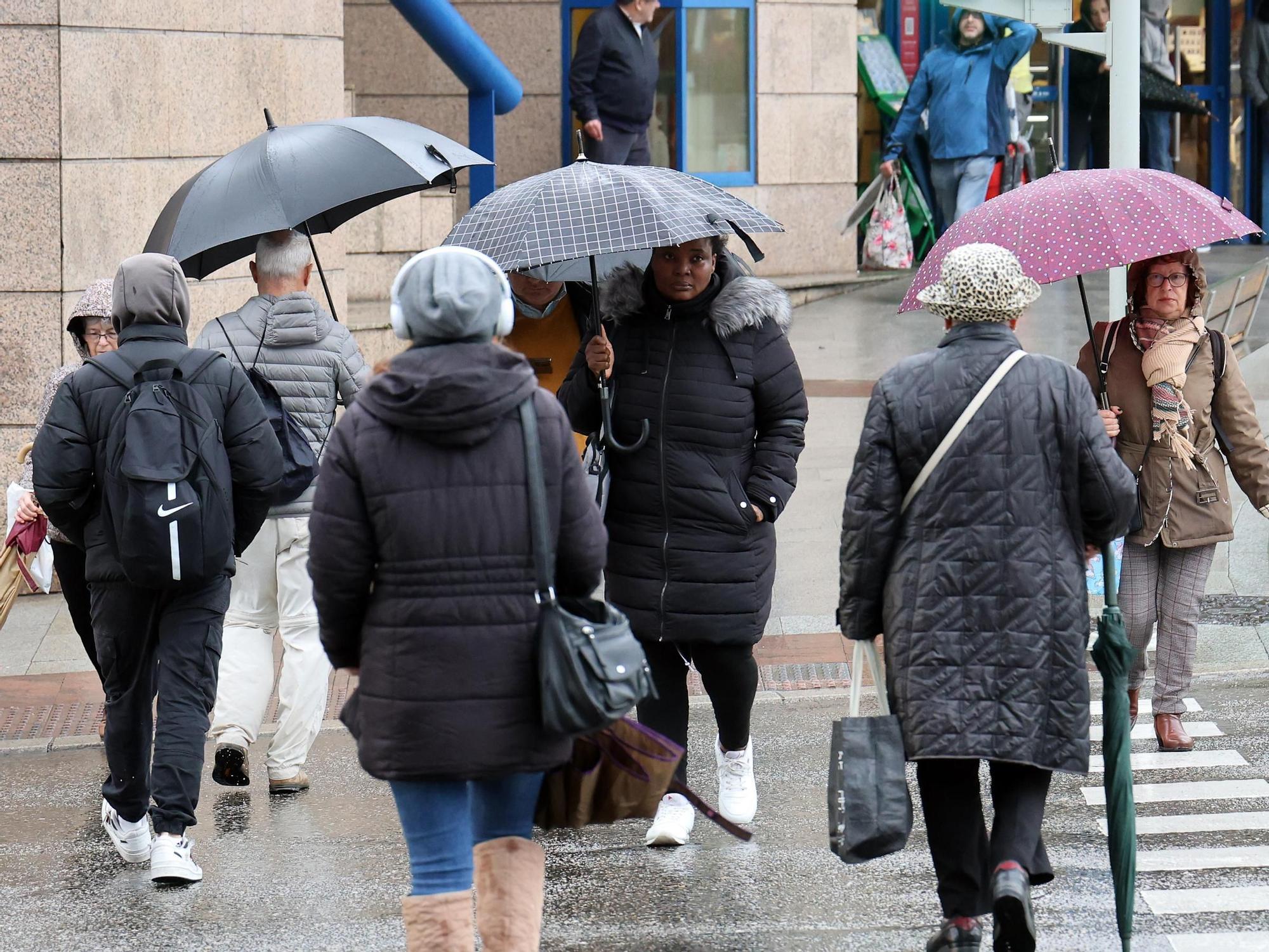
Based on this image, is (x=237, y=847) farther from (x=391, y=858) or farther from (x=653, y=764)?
(x=653, y=764)

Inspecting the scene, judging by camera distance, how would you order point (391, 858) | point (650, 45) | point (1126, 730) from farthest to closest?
point (650, 45) → point (391, 858) → point (1126, 730)

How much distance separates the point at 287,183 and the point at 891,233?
1036cm

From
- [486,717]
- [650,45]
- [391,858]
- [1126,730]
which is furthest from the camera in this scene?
[650,45]

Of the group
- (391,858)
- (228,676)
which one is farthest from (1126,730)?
(228,676)

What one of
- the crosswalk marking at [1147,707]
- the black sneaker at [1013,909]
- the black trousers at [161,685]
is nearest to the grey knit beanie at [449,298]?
the black sneaker at [1013,909]

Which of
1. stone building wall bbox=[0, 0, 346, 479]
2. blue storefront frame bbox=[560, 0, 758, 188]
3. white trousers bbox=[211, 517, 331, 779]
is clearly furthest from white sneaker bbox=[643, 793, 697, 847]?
blue storefront frame bbox=[560, 0, 758, 188]

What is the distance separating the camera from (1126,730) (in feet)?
15.5

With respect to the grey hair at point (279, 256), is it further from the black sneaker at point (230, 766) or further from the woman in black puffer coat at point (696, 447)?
the black sneaker at point (230, 766)

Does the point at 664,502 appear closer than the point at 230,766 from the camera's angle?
Yes

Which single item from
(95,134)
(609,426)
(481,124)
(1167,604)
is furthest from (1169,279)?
(95,134)

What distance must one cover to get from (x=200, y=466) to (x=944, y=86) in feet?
34.5

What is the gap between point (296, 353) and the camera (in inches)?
246

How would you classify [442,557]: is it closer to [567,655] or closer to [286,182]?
[567,655]

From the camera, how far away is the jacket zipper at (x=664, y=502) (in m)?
5.58
